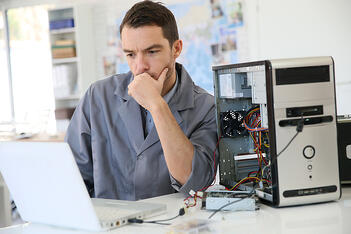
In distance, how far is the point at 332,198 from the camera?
4.27 ft

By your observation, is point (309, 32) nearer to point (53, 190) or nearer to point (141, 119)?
point (141, 119)

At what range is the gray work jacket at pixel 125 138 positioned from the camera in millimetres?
1707

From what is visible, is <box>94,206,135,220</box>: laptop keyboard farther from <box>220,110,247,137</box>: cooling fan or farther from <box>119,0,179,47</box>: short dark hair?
<box>119,0,179,47</box>: short dark hair

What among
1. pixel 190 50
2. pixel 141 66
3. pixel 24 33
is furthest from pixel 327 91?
pixel 24 33

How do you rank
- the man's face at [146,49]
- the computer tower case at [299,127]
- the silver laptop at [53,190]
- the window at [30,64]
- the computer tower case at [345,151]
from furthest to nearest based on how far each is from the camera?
1. the window at [30,64]
2. the man's face at [146,49]
3. the computer tower case at [345,151]
4. the computer tower case at [299,127]
5. the silver laptop at [53,190]

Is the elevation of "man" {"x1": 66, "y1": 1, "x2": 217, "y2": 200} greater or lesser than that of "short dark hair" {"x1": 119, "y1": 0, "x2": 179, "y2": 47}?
lesser

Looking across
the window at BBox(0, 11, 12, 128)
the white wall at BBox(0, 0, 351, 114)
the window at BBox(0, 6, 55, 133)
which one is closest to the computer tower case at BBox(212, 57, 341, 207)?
the white wall at BBox(0, 0, 351, 114)

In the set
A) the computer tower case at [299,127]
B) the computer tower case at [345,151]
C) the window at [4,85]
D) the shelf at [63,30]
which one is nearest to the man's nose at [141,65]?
the computer tower case at [299,127]

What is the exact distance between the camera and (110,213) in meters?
1.23

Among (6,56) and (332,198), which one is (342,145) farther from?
(6,56)

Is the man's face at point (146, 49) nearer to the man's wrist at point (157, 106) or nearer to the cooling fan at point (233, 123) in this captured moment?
the man's wrist at point (157, 106)

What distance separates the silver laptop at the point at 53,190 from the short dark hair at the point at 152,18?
70 cm

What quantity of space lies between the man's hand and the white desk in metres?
0.42

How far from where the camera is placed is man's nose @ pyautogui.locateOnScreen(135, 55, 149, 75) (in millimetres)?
1673
